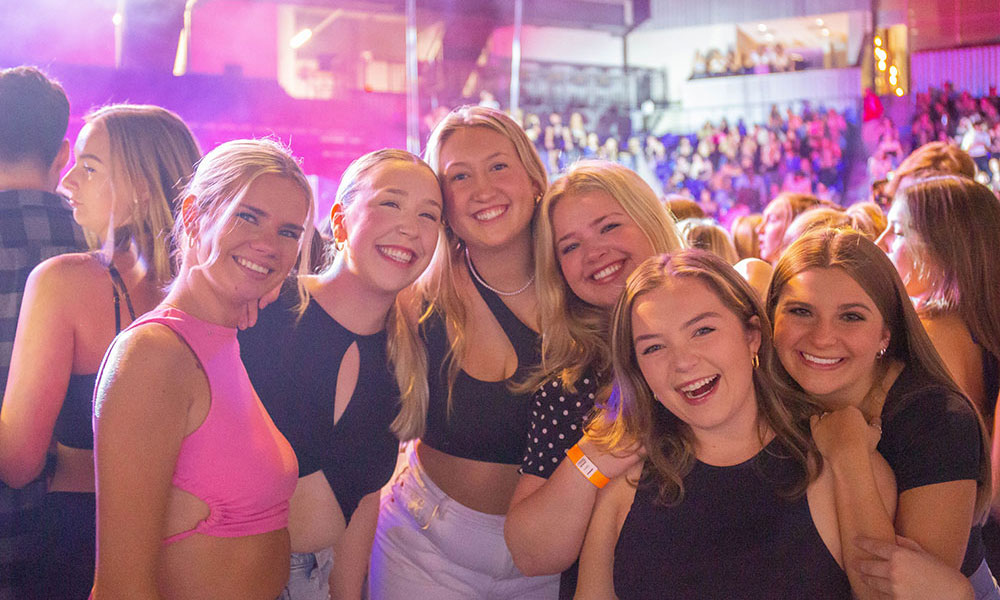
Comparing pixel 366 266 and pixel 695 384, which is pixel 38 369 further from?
pixel 695 384

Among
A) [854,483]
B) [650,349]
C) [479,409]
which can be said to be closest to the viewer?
[854,483]

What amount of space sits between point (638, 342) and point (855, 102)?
6.33 meters

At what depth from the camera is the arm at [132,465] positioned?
3.65 ft

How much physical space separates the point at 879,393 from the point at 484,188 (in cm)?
99

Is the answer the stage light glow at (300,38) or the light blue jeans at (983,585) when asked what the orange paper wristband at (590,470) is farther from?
the stage light glow at (300,38)

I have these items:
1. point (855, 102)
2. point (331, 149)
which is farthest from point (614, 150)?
point (331, 149)

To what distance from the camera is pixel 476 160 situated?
196cm

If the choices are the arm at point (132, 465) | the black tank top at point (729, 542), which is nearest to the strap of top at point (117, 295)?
the arm at point (132, 465)

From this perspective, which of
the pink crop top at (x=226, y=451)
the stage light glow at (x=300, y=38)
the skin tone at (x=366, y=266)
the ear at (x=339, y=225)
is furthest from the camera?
the stage light glow at (x=300, y=38)

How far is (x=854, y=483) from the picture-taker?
4.43 feet

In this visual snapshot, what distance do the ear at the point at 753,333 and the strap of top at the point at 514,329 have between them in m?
0.54

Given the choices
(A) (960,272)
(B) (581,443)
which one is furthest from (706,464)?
(A) (960,272)

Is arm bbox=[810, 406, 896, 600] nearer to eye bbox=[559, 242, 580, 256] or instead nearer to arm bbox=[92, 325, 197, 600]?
eye bbox=[559, 242, 580, 256]

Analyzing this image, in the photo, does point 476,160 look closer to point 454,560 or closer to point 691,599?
point 454,560
